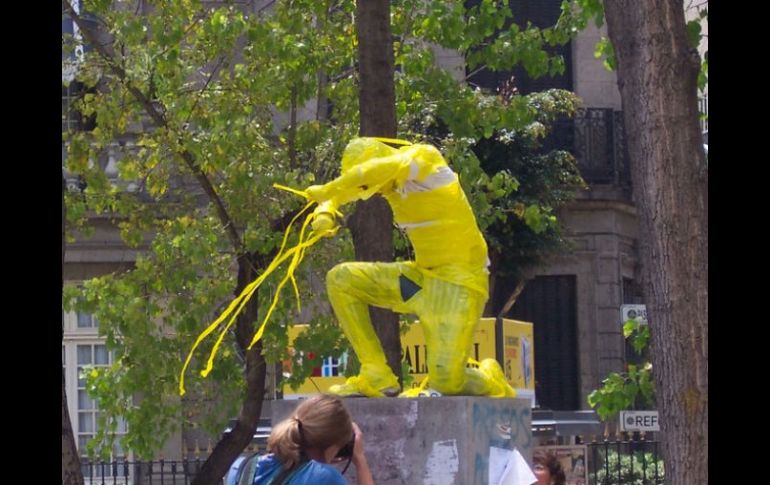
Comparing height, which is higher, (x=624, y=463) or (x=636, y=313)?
(x=636, y=313)

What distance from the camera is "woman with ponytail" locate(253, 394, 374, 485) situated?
474 centimetres

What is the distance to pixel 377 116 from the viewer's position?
1027 cm

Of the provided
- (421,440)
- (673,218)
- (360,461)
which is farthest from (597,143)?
(360,461)

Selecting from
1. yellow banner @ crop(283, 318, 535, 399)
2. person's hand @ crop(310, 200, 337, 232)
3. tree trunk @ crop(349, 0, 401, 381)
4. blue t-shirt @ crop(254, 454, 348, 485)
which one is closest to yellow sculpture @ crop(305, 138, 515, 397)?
person's hand @ crop(310, 200, 337, 232)

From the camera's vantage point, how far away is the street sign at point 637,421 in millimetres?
14523

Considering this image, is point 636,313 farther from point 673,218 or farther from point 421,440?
point 421,440

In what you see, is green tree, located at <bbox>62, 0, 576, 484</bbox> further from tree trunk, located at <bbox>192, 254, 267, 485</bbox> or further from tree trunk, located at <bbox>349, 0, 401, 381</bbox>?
tree trunk, located at <bbox>349, 0, 401, 381</bbox>

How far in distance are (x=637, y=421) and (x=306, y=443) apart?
33.4 ft

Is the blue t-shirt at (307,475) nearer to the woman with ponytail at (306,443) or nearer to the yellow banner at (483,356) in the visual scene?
the woman with ponytail at (306,443)

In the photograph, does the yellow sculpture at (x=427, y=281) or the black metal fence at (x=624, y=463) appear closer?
the yellow sculpture at (x=427, y=281)

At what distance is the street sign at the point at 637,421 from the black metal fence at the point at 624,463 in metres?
0.46

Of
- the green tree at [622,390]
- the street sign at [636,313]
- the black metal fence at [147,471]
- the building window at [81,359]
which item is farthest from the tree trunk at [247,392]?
the building window at [81,359]

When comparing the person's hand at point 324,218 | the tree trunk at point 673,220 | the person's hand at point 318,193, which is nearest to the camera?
the person's hand at point 324,218

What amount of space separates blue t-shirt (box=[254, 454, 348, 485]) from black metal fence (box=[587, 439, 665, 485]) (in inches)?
411
